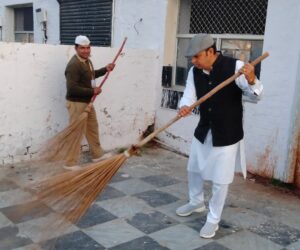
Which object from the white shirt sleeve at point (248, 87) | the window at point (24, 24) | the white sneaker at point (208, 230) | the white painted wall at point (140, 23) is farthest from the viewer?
the window at point (24, 24)

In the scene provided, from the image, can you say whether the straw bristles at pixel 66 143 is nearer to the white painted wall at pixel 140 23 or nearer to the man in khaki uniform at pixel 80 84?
the man in khaki uniform at pixel 80 84

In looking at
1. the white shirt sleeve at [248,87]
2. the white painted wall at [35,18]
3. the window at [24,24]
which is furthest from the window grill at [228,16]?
the window at [24,24]

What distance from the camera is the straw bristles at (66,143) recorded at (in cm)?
490

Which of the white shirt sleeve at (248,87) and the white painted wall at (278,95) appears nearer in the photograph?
the white shirt sleeve at (248,87)

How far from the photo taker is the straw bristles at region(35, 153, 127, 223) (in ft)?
10.8

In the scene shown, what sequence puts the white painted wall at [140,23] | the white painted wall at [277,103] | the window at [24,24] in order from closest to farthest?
the white painted wall at [277,103]
the white painted wall at [140,23]
the window at [24,24]

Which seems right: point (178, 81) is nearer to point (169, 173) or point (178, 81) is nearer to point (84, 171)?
point (169, 173)

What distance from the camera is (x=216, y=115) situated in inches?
139

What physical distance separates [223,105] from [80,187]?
1.37m

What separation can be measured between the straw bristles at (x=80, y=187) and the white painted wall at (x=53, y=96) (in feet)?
8.02

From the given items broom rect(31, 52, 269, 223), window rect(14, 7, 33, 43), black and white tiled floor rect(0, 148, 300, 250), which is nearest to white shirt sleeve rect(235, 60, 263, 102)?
broom rect(31, 52, 269, 223)

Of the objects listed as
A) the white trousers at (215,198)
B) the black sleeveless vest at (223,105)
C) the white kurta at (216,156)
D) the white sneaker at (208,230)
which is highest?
the black sleeveless vest at (223,105)

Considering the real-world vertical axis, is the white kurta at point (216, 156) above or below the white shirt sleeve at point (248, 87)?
below

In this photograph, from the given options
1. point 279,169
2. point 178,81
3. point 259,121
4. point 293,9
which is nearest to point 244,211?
point 279,169
